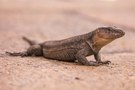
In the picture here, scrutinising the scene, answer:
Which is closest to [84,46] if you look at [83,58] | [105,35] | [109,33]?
[83,58]

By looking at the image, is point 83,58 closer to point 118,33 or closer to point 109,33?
point 109,33

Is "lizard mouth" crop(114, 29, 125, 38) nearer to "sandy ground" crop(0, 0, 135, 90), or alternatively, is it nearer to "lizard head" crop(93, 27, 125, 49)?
"lizard head" crop(93, 27, 125, 49)

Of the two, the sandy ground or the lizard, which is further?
the lizard

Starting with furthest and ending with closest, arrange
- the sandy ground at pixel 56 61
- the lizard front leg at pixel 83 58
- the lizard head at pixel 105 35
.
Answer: the lizard head at pixel 105 35
the lizard front leg at pixel 83 58
the sandy ground at pixel 56 61

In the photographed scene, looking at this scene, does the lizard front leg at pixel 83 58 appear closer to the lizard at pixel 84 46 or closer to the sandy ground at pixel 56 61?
the lizard at pixel 84 46

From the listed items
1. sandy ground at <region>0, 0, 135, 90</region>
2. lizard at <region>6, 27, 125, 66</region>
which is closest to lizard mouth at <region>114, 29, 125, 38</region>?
lizard at <region>6, 27, 125, 66</region>

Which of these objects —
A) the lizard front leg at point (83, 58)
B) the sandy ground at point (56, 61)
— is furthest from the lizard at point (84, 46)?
the sandy ground at point (56, 61)
